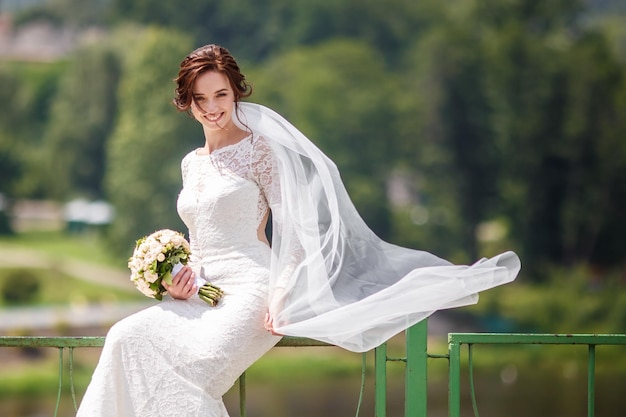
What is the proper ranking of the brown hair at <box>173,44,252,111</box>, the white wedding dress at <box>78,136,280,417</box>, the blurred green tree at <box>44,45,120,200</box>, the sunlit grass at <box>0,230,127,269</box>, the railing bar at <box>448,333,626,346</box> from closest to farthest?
1. the white wedding dress at <box>78,136,280,417</box>
2. the railing bar at <box>448,333,626,346</box>
3. the brown hair at <box>173,44,252,111</box>
4. the sunlit grass at <box>0,230,127,269</box>
5. the blurred green tree at <box>44,45,120,200</box>

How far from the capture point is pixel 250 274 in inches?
175

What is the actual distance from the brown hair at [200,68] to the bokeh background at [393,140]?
Answer: 115 feet

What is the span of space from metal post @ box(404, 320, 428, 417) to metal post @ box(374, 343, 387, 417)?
8 centimetres

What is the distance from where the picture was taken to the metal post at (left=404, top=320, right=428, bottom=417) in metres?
4.30

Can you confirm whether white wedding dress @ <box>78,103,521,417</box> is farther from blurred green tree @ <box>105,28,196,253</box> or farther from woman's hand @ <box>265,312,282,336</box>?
blurred green tree @ <box>105,28,196,253</box>

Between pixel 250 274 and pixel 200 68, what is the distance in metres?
0.81

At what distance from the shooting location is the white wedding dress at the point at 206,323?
4.11 m

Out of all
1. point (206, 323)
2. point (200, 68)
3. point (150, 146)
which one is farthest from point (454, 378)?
point (150, 146)

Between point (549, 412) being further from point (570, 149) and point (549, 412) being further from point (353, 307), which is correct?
point (353, 307)

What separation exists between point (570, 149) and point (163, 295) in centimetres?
4617

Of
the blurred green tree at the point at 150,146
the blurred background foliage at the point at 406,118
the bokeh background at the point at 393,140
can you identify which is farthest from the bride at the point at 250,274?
the blurred green tree at the point at 150,146

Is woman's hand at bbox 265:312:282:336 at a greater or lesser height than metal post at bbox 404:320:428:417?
greater

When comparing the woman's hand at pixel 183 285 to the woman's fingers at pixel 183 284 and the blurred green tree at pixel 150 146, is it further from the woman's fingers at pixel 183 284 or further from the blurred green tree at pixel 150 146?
the blurred green tree at pixel 150 146

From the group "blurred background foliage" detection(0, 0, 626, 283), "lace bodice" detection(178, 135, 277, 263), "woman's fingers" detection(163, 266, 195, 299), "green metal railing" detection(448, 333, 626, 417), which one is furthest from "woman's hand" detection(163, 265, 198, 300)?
"blurred background foliage" detection(0, 0, 626, 283)
